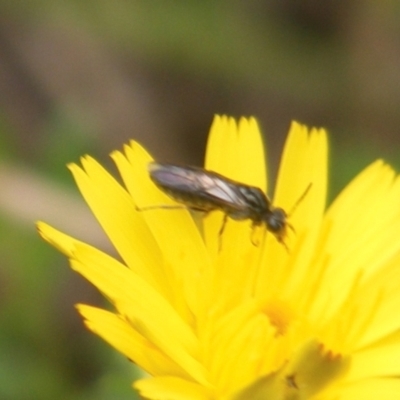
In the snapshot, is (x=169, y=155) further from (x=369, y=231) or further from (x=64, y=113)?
(x=369, y=231)

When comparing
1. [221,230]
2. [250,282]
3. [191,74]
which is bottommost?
[250,282]

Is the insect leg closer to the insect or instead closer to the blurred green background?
the insect

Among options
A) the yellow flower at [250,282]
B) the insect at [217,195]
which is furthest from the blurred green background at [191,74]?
the insect at [217,195]

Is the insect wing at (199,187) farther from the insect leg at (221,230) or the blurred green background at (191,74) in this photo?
the blurred green background at (191,74)

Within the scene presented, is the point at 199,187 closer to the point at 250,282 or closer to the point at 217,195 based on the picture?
the point at 217,195

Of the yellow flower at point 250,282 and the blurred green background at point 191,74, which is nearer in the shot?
the yellow flower at point 250,282

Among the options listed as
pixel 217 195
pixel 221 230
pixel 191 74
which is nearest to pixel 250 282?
pixel 221 230
